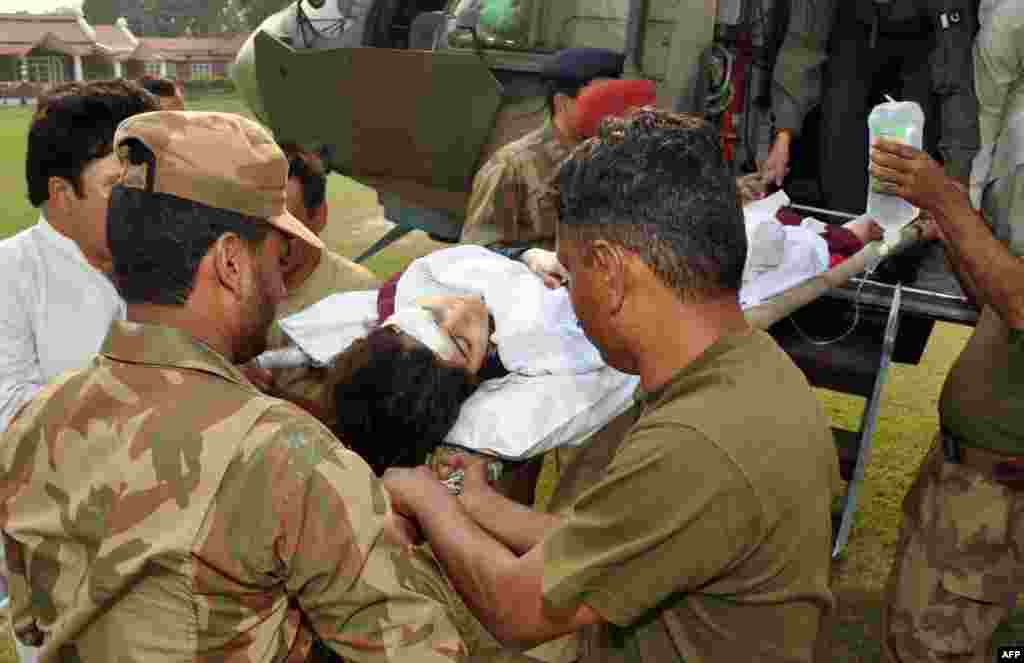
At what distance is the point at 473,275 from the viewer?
2.99 meters

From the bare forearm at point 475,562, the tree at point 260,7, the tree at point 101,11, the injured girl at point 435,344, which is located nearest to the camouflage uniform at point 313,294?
the injured girl at point 435,344

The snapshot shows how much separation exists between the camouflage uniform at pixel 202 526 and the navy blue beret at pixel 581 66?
308cm

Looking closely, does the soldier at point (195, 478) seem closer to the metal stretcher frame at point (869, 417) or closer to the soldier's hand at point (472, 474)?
the soldier's hand at point (472, 474)

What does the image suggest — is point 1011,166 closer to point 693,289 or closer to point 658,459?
point 693,289

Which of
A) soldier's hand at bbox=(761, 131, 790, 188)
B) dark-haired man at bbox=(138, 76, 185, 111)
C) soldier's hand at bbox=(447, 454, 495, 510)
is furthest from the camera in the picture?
soldier's hand at bbox=(761, 131, 790, 188)

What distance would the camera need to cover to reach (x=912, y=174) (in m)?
2.97

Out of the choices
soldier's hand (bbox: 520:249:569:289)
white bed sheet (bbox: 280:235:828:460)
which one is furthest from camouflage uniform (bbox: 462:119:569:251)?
white bed sheet (bbox: 280:235:828:460)

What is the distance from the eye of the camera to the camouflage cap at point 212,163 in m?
1.63

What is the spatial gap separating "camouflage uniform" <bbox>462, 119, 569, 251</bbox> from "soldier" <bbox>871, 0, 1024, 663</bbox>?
157 cm

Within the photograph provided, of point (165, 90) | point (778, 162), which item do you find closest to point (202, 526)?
point (165, 90)

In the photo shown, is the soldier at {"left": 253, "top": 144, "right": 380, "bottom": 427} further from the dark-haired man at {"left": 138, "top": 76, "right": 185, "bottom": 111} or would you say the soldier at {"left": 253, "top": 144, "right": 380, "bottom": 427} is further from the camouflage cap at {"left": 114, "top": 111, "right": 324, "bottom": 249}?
the camouflage cap at {"left": 114, "top": 111, "right": 324, "bottom": 249}

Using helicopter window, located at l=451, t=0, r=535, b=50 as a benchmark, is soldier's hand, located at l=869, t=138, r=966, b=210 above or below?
below

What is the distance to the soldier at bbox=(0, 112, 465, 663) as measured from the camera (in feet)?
4.97

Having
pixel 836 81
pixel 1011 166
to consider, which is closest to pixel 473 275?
pixel 1011 166
